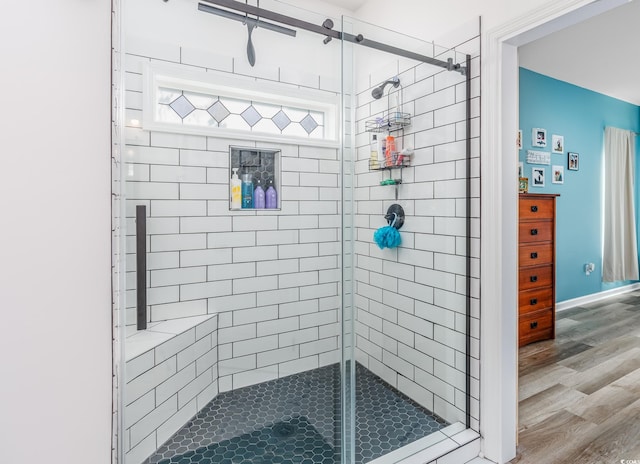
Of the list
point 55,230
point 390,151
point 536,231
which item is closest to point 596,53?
point 536,231

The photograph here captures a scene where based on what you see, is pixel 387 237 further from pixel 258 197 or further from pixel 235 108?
pixel 235 108

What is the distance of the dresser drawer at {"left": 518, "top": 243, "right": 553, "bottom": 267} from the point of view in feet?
10.3

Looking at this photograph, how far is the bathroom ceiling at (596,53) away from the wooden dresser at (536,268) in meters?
1.38

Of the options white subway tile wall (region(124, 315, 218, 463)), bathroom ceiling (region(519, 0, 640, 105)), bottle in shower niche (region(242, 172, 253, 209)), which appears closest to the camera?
white subway tile wall (region(124, 315, 218, 463))

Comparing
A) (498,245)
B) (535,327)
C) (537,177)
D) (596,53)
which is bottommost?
(535,327)

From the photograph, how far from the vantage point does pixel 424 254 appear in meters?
1.97

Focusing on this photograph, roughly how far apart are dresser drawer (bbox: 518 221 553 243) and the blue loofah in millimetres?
1733

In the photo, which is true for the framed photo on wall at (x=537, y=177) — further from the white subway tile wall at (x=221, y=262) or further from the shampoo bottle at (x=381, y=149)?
the white subway tile wall at (x=221, y=262)

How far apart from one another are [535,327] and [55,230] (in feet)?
12.2

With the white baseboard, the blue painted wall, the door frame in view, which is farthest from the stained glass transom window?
the white baseboard

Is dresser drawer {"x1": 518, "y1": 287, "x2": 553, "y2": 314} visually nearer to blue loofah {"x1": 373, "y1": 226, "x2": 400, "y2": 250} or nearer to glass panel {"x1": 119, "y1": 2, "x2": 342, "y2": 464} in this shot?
blue loofah {"x1": 373, "y1": 226, "x2": 400, "y2": 250}

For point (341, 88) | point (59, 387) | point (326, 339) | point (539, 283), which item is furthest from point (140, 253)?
point (539, 283)

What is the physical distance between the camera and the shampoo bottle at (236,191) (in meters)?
1.86

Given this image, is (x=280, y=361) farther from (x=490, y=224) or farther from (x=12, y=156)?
(x=12, y=156)
